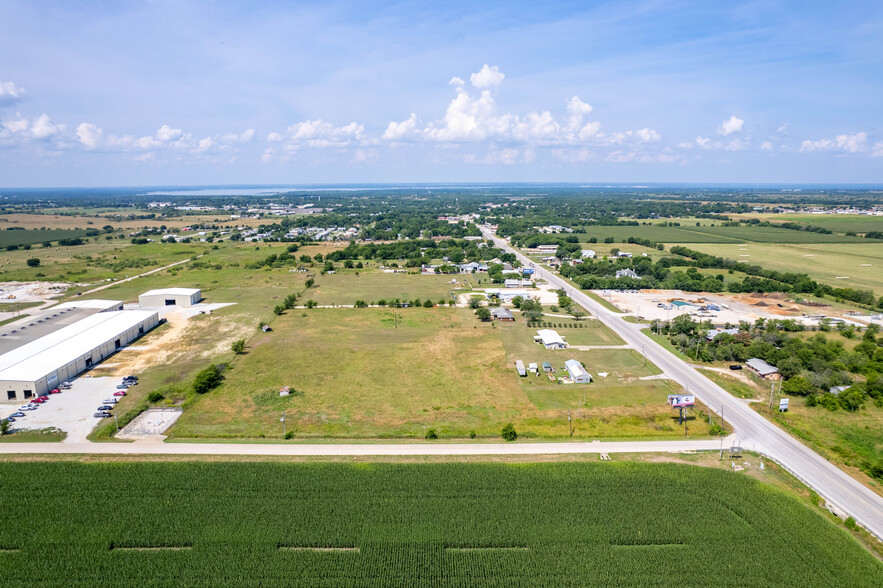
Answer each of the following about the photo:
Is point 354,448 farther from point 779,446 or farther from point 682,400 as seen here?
point 779,446

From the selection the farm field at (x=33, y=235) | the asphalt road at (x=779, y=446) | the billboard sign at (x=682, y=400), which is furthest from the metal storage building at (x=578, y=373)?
the farm field at (x=33, y=235)

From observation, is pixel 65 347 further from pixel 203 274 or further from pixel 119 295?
pixel 203 274

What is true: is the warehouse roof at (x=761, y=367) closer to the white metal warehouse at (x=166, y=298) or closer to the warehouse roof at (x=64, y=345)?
the warehouse roof at (x=64, y=345)

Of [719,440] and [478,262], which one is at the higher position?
[478,262]

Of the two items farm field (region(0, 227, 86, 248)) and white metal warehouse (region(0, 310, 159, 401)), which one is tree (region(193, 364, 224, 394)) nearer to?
white metal warehouse (region(0, 310, 159, 401))

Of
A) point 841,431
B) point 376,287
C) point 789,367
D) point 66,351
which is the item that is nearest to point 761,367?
point 789,367

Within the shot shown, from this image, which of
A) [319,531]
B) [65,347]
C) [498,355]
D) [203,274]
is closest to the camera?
[319,531]

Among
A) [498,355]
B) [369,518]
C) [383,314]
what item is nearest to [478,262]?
[383,314]
